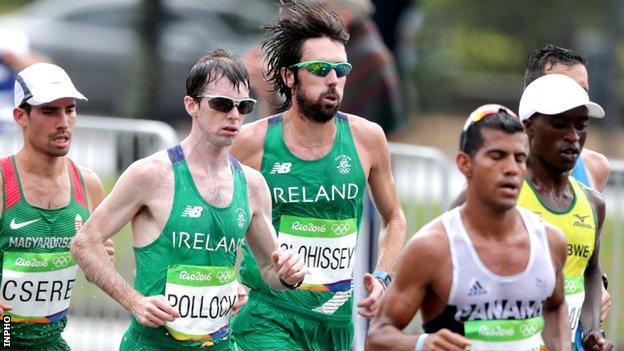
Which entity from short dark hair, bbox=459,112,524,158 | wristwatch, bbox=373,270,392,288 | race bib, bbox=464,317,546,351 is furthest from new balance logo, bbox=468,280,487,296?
wristwatch, bbox=373,270,392,288

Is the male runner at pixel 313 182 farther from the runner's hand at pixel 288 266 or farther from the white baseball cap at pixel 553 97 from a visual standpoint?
the white baseball cap at pixel 553 97

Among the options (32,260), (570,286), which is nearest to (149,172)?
(32,260)

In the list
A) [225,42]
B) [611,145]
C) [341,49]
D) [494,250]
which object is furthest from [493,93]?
[494,250]

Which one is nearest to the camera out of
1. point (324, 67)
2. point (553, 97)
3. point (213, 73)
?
point (553, 97)

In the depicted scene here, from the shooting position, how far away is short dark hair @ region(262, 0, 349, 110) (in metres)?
8.78

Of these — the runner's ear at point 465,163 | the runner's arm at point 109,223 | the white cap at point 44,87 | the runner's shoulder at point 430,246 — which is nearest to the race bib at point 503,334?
the runner's shoulder at point 430,246

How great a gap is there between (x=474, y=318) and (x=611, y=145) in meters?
19.9

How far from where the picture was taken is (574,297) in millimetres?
7922

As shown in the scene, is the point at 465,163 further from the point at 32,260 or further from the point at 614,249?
the point at 614,249

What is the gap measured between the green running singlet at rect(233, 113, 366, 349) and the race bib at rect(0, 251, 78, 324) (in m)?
1.05

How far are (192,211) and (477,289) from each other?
166 centimetres

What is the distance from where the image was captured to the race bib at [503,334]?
Answer: 6.68 metres

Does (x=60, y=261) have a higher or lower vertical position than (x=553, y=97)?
lower

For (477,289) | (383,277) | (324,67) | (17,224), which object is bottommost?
(477,289)
